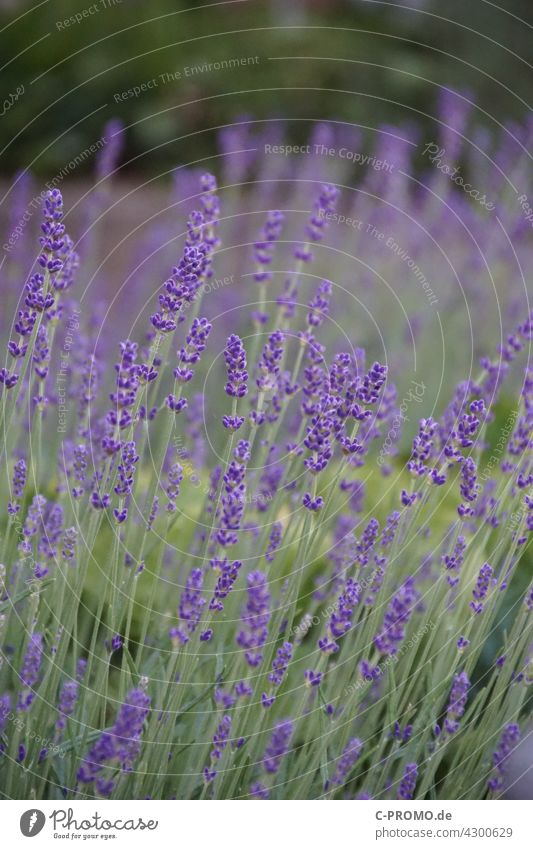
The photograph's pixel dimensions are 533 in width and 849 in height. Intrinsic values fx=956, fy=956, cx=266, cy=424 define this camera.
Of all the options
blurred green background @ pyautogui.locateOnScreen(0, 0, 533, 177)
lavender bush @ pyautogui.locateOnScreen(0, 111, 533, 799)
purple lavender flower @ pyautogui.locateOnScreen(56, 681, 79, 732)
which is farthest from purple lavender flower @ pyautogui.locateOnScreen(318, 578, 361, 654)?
blurred green background @ pyautogui.locateOnScreen(0, 0, 533, 177)

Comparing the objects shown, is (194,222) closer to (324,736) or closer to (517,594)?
(324,736)

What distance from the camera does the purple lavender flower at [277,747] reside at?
0.83 m

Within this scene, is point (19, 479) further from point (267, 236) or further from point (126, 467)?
point (267, 236)

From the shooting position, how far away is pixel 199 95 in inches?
93.4

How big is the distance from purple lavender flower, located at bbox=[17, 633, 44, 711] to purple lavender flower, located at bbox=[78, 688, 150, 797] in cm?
7

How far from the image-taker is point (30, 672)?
2.76ft

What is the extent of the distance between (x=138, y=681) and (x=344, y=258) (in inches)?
50.1

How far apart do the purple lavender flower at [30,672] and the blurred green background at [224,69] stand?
1444 mm

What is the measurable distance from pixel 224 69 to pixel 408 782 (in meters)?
1.95

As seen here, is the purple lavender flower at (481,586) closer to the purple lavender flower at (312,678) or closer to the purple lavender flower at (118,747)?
the purple lavender flower at (312,678)

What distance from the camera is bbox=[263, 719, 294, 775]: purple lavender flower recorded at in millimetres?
→ 829

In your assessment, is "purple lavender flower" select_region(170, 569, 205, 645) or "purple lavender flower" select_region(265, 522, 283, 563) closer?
"purple lavender flower" select_region(170, 569, 205, 645)

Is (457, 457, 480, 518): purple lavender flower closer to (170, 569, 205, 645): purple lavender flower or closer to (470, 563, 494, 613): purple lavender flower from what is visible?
(470, 563, 494, 613): purple lavender flower
